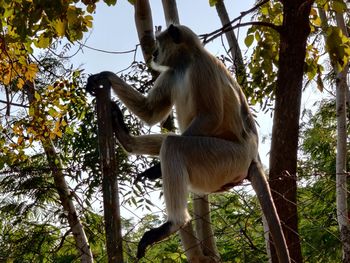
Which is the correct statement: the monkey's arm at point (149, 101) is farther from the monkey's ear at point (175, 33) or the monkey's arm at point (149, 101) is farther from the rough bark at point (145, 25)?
the rough bark at point (145, 25)

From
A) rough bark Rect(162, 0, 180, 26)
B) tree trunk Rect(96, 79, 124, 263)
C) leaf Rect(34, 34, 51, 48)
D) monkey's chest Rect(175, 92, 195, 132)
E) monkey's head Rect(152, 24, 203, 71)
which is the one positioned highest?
rough bark Rect(162, 0, 180, 26)

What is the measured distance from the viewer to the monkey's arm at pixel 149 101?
11.0 feet

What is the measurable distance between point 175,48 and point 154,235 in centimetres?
139

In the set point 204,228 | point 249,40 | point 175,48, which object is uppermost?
point 249,40

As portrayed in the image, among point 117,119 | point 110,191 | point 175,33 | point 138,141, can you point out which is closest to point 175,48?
point 175,33

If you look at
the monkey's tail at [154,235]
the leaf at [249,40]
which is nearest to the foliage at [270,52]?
the leaf at [249,40]

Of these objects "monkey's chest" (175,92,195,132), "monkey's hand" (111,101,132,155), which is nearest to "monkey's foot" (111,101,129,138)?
"monkey's hand" (111,101,132,155)

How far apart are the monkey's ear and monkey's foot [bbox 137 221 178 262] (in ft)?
4.31

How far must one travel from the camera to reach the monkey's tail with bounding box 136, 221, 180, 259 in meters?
2.62

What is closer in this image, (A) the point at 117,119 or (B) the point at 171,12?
(A) the point at 117,119

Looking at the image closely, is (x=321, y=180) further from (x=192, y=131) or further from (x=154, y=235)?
(x=154, y=235)

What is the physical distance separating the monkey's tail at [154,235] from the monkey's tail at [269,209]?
0.44 m

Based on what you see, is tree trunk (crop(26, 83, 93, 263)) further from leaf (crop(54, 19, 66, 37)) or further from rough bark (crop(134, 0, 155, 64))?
leaf (crop(54, 19, 66, 37))

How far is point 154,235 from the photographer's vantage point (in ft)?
8.88
